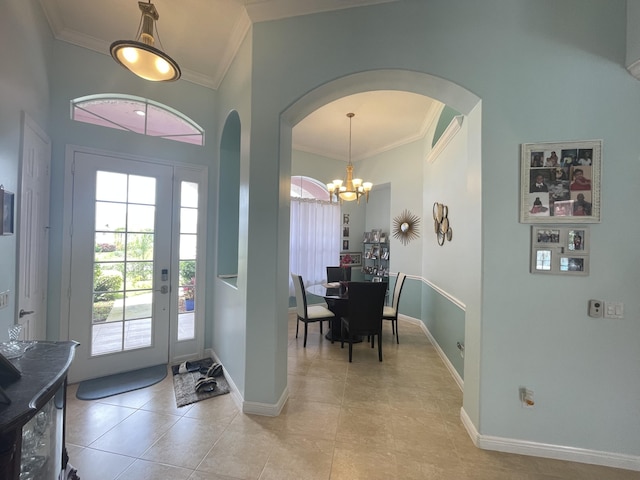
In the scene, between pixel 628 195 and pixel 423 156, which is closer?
pixel 628 195

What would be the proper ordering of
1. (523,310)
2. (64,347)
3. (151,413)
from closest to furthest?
(64,347)
(523,310)
(151,413)

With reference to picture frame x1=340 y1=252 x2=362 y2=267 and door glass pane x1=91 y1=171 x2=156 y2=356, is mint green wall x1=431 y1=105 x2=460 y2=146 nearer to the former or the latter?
picture frame x1=340 y1=252 x2=362 y2=267

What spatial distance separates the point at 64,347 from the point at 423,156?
16.3 ft

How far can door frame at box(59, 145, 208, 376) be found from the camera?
2510 mm

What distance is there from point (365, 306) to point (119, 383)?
8.75 ft

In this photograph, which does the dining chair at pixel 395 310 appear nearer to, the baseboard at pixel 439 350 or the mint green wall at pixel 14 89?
the baseboard at pixel 439 350

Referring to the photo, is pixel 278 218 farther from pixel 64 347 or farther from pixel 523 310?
pixel 523 310

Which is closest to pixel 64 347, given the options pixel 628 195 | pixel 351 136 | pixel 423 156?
pixel 628 195

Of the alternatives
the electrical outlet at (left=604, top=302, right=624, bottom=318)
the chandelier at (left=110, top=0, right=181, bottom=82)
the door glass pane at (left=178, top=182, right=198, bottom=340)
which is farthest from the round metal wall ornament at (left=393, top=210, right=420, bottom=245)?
the chandelier at (left=110, top=0, right=181, bottom=82)

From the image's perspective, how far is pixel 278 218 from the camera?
2184 millimetres

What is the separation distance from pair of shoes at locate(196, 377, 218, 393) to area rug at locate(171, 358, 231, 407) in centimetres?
3

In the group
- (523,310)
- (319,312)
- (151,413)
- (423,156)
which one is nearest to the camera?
(523,310)

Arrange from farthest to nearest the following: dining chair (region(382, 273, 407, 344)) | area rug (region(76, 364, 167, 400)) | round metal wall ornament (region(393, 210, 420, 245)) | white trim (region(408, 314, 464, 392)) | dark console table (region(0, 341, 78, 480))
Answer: round metal wall ornament (region(393, 210, 420, 245))
dining chair (region(382, 273, 407, 344))
white trim (region(408, 314, 464, 392))
area rug (region(76, 364, 167, 400))
dark console table (region(0, 341, 78, 480))

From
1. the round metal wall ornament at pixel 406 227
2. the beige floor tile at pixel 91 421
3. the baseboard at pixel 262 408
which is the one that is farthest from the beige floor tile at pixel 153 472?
the round metal wall ornament at pixel 406 227
